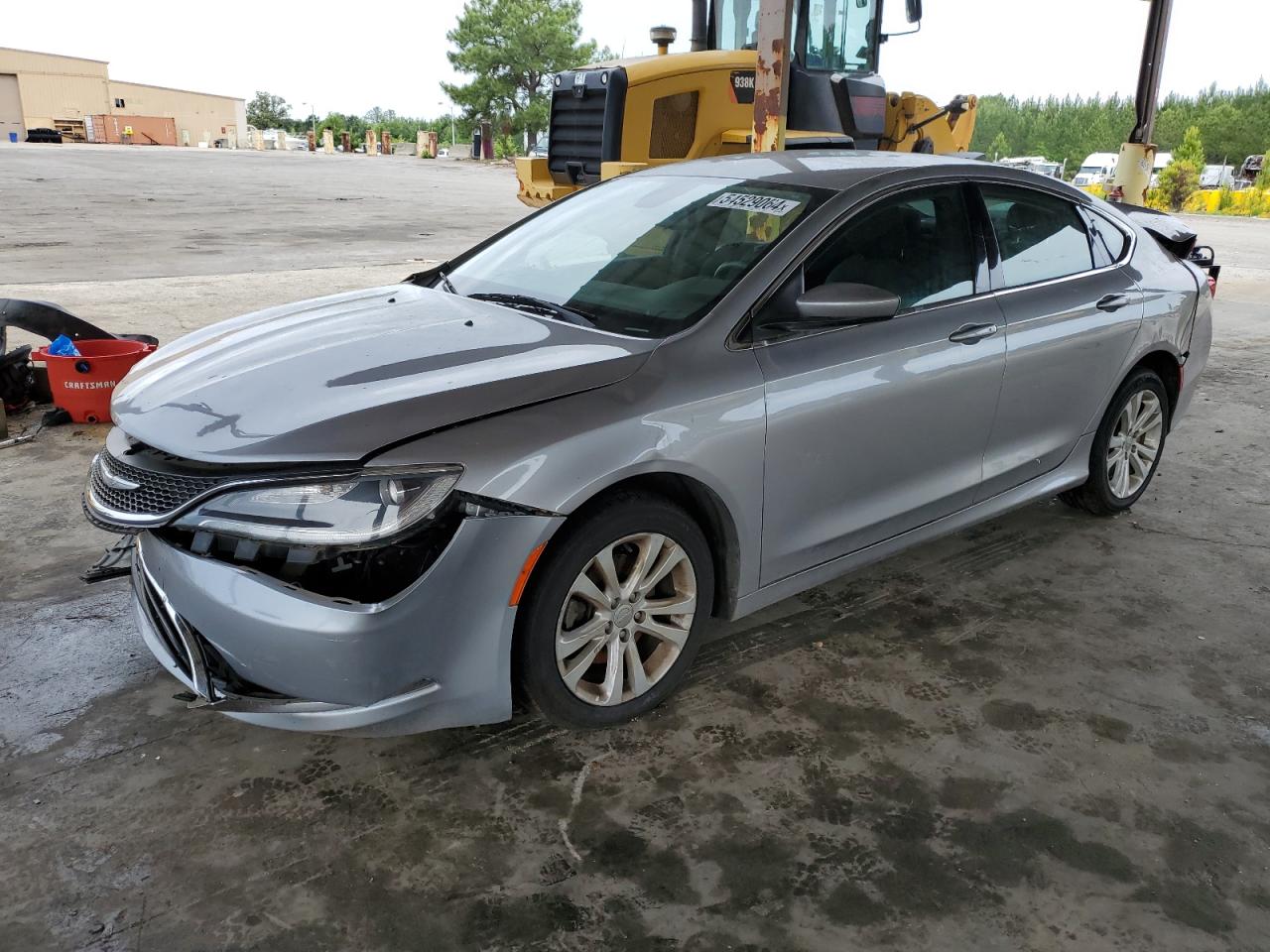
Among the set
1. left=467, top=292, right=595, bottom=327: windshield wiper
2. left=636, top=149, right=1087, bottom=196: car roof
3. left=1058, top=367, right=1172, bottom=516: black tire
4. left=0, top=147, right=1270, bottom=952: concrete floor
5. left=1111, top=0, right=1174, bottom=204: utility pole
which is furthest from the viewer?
left=1111, top=0, right=1174, bottom=204: utility pole

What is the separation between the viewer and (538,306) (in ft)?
10.7

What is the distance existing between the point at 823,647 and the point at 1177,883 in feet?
4.24

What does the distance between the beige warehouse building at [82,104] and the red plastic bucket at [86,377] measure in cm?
8568

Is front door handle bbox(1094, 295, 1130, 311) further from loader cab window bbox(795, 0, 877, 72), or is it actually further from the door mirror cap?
loader cab window bbox(795, 0, 877, 72)

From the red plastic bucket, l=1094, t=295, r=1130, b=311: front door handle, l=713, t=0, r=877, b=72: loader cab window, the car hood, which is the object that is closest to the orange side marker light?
the car hood

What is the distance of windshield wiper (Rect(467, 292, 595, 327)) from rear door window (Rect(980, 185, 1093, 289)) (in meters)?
1.69

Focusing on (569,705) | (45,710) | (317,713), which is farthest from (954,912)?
(45,710)

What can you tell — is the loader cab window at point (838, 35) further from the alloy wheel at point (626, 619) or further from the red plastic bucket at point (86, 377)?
the alloy wheel at point (626, 619)

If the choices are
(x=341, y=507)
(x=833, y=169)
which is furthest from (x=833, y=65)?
(x=341, y=507)

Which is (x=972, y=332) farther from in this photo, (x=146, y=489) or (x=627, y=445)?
(x=146, y=489)

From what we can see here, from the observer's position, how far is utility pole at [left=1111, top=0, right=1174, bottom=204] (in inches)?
392

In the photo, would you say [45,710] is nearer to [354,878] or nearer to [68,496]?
[354,878]

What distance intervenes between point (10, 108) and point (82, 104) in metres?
5.67

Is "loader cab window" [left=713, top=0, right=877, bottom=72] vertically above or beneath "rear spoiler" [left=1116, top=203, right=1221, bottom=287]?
above
